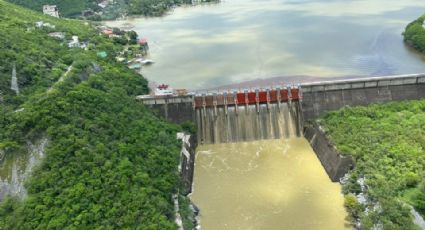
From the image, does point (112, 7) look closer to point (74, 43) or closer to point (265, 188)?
point (74, 43)

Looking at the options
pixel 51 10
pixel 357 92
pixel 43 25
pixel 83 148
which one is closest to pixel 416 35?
pixel 357 92

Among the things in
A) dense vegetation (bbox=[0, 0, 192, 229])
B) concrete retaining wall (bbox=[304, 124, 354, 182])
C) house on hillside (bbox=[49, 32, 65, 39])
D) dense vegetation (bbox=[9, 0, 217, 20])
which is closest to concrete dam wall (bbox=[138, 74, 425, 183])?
concrete retaining wall (bbox=[304, 124, 354, 182])

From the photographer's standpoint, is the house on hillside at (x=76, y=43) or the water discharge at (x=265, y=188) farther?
the house on hillside at (x=76, y=43)

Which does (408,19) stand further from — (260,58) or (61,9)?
(61,9)

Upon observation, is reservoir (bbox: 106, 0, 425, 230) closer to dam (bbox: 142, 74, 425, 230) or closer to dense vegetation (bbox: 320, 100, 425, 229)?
dam (bbox: 142, 74, 425, 230)

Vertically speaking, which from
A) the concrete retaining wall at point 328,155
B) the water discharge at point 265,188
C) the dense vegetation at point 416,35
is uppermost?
the dense vegetation at point 416,35

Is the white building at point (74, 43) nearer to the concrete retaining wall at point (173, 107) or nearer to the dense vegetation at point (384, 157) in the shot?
the concrete retaining wall at point (173, 107)

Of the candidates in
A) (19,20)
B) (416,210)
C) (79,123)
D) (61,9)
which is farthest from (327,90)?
(61,9)

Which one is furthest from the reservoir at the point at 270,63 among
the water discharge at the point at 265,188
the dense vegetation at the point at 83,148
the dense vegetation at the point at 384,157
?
the dense vegetation at the point at 83,148
